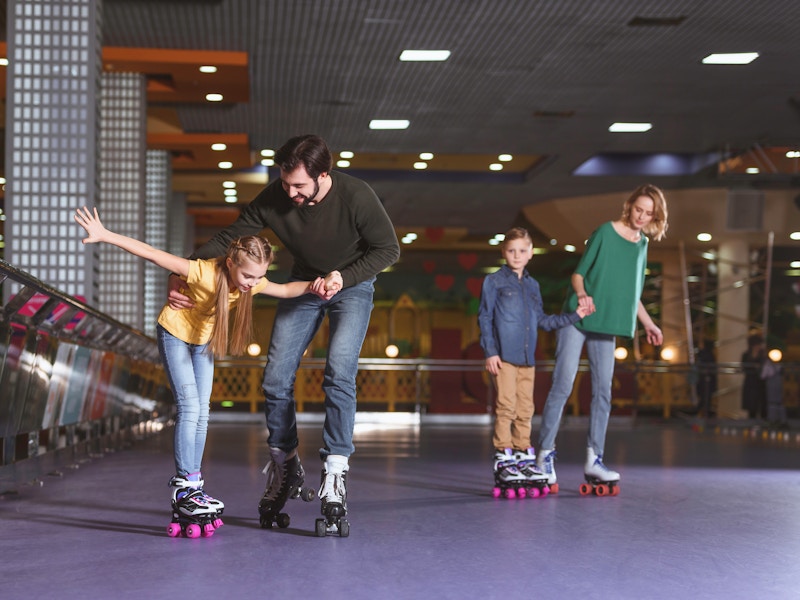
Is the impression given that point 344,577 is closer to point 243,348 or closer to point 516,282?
point 243,348

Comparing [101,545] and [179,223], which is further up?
[179,223]

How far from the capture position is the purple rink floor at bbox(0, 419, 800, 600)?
3043 millimetres

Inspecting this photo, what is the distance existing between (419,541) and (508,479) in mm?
1520

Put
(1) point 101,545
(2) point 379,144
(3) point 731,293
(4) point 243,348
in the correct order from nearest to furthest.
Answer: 1. (1) point 101,545
2. (4) point 243,348
3. (2) point 379,144
4. (3) point 731,293

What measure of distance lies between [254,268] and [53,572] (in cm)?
114

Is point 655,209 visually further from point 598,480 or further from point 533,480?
point 533,480

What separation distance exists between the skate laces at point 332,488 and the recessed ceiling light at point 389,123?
10.7 m

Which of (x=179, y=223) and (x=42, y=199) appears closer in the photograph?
(x=42, y=199)

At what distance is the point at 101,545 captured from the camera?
3.69m

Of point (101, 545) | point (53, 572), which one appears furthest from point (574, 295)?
point (53, 572)

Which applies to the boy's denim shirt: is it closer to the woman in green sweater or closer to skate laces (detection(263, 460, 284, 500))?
the woman in green sweater

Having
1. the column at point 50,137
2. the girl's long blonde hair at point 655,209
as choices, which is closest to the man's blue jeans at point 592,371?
the girl's long blonde hair at point 655,209

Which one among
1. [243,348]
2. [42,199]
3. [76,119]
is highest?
[76,119]

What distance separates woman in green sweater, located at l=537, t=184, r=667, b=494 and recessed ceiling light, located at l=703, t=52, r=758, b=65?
5985 mm
